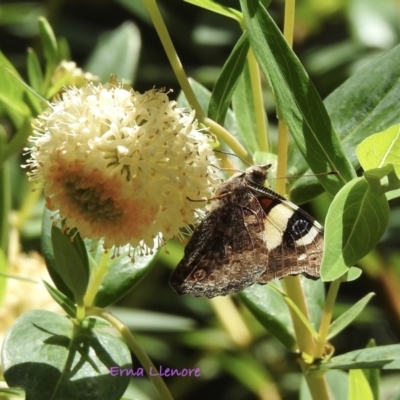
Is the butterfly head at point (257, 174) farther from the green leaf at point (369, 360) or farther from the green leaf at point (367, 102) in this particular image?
the green leaf at point (369, 360)

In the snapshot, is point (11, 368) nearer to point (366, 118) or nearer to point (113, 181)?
point (113, 181)

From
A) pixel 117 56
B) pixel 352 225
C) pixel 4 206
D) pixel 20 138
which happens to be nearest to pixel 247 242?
pixel 352 225

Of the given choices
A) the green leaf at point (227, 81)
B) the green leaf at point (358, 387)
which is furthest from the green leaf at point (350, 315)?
the green leaf at point (227, 81)

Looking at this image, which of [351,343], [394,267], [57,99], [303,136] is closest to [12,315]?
[57,99]

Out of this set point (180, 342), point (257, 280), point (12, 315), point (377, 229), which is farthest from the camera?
point (180, 342)

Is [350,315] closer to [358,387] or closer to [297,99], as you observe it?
[358,387]
